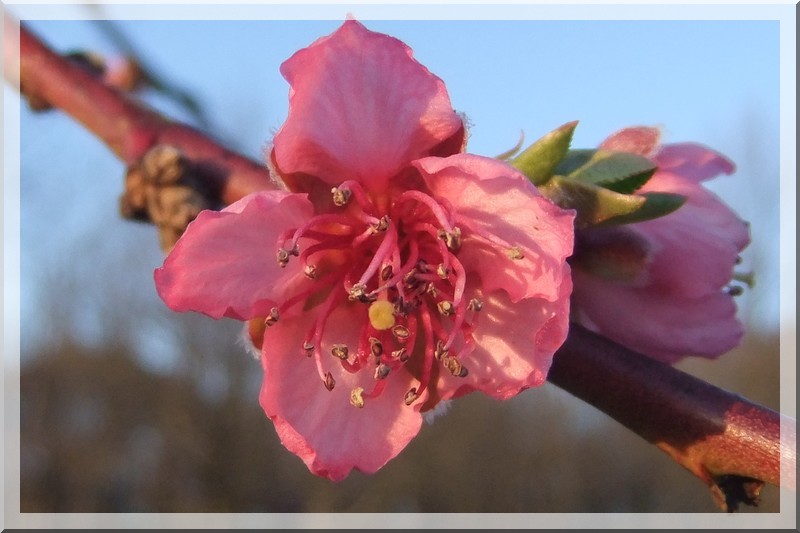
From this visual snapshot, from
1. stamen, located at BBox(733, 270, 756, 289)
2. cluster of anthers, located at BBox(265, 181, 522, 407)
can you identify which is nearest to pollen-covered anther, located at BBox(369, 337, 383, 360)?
cluster of anthers, located at BBox(265, 181, 522, 407)

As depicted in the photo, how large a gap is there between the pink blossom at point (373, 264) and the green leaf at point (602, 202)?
0.14 ft

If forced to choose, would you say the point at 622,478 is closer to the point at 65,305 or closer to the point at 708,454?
the point at 65,305

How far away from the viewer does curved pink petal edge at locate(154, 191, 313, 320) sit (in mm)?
669

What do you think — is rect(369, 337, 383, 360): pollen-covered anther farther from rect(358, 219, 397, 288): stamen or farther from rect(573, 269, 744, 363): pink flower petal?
rect(573, 269, 744, 363): pink flower petal

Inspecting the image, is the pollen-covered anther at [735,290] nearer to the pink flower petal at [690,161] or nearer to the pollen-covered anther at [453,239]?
the pink flower petal at [690,161]

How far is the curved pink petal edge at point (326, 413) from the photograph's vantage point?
716 mm

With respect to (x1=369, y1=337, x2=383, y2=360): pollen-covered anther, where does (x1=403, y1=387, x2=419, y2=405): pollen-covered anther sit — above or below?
below

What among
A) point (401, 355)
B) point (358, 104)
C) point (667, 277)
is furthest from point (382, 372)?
point (667, 277)

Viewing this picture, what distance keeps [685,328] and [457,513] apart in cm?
1354

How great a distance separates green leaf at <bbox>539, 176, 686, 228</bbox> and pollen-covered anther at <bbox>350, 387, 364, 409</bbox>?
0.82 ft

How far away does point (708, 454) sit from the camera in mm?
740

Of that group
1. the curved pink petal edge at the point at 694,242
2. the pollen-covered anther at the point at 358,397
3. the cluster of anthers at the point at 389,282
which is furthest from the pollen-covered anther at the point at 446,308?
the curved pink petal edge at the point at 694,242

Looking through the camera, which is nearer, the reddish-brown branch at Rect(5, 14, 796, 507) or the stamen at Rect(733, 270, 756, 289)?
the reddish-brown branch at Rect(5, 14, 796, 507)

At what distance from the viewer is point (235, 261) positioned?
0.71m
